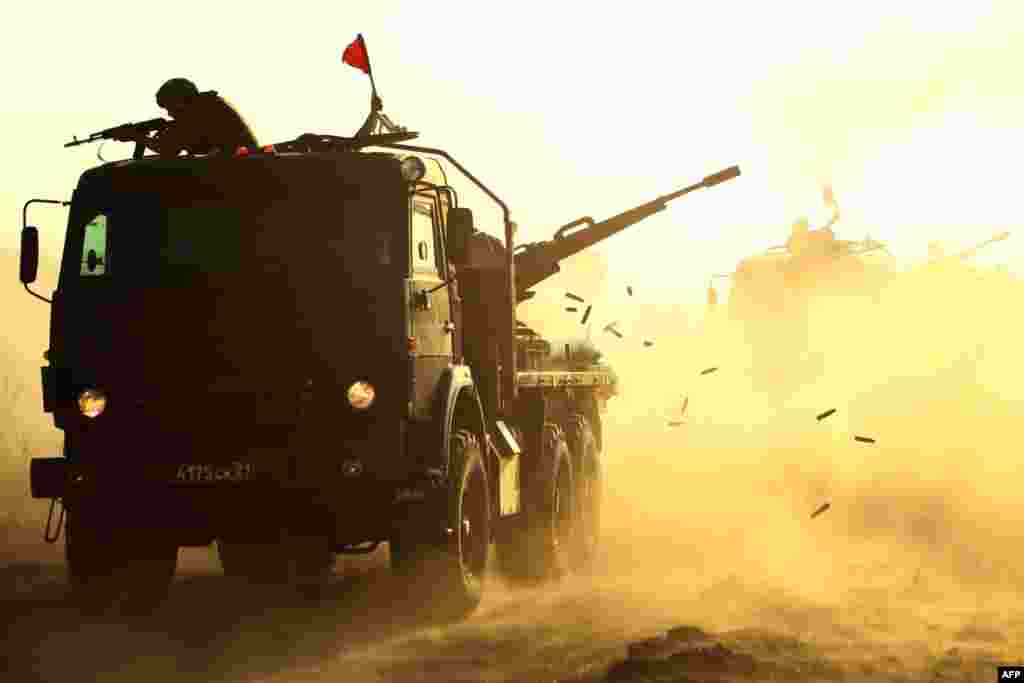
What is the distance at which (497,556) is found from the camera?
612 inches

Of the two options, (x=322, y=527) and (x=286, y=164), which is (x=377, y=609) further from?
(x=286, y=164)

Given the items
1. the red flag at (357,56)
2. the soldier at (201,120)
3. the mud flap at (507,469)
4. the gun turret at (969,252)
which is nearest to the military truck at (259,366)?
the soldier at (201,120)

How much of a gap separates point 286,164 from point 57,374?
2.05m

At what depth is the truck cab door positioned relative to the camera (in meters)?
11.6

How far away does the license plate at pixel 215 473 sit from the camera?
11.3 m

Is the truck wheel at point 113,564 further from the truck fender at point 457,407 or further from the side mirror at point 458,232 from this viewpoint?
the side mirror at point 458,232

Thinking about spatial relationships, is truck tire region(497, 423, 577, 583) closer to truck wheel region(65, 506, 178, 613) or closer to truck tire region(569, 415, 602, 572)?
truck tire region(569, 415, 602, 572)

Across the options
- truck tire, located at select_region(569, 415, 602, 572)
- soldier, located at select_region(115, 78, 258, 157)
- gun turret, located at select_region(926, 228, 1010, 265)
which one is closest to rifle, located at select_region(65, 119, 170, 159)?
soldier, located at select_region(115, 78, 258, 157)

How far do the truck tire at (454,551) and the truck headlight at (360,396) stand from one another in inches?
35.3

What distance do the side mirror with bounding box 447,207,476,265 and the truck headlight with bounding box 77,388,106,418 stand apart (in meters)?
2.51

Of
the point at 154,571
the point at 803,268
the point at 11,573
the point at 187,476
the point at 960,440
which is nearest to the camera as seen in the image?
the point at 187,476

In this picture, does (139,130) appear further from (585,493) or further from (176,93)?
(585,493)

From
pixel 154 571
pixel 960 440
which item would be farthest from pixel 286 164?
pixel 960 440

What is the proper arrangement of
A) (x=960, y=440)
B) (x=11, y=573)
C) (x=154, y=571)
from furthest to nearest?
(x=960, y=440) < (x=11, y=573) < (x=154, y=571)
